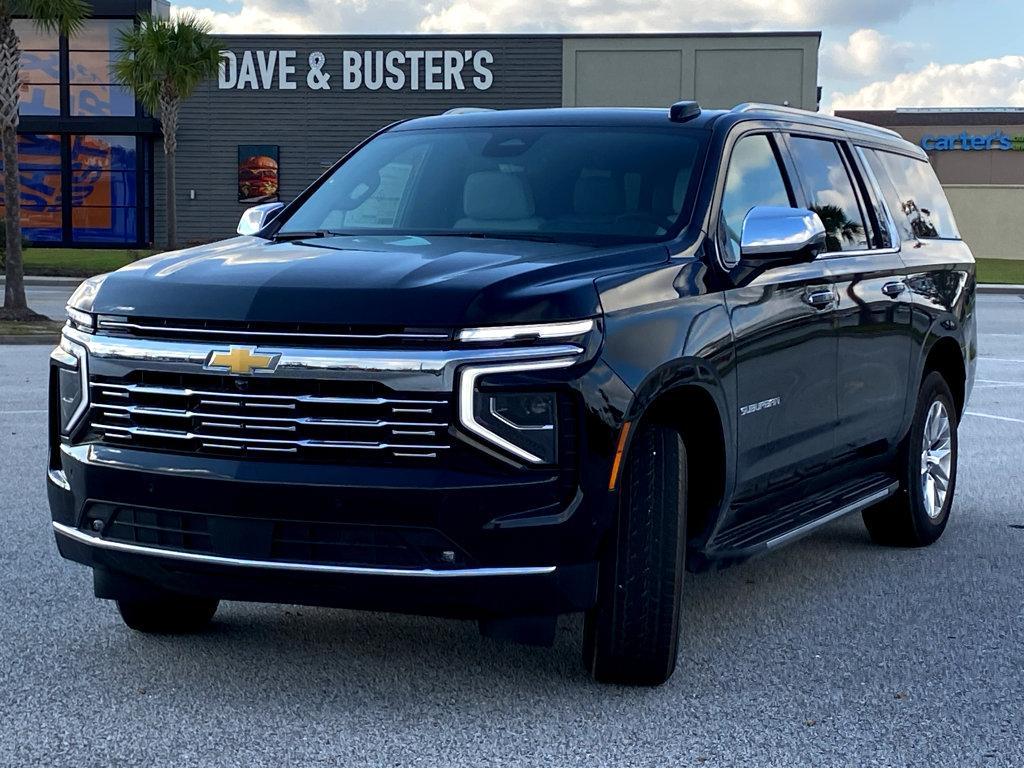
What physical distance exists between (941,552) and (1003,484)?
2.15 meters

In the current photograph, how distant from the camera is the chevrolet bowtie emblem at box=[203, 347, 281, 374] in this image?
4.44m

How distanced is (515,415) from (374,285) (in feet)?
1.86

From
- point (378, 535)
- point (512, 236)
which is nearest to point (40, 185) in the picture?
point (512, 236)

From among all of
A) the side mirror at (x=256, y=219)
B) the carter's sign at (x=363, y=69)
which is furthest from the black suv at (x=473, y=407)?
the carter's sign at (x=363, y=69)

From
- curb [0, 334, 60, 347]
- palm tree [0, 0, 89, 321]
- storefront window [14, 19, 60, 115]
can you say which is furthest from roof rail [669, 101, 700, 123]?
storefront window [14, 19, 60, 115]

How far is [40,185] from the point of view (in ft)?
163

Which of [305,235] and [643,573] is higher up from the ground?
[305,235]

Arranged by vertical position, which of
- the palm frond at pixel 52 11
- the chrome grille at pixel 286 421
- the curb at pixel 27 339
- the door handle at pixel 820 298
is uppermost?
the palm frond at pixel 52 11

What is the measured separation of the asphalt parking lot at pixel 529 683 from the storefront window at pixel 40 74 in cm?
4520

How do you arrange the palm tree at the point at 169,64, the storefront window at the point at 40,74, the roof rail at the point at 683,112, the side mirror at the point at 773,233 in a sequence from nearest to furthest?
the side mirror at the point at 773,233 → the roof rail at the point at 683,112 → the palm tree at the point at 169,64 → the storefront window at the point at 40,74

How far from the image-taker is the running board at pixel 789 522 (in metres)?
5.35

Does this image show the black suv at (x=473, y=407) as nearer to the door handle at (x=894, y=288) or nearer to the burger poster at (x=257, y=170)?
the door handle at (x=894, y=288)

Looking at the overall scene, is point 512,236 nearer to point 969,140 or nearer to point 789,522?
point 789,522

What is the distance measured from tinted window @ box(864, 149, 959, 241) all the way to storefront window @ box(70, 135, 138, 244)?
43971 mm
